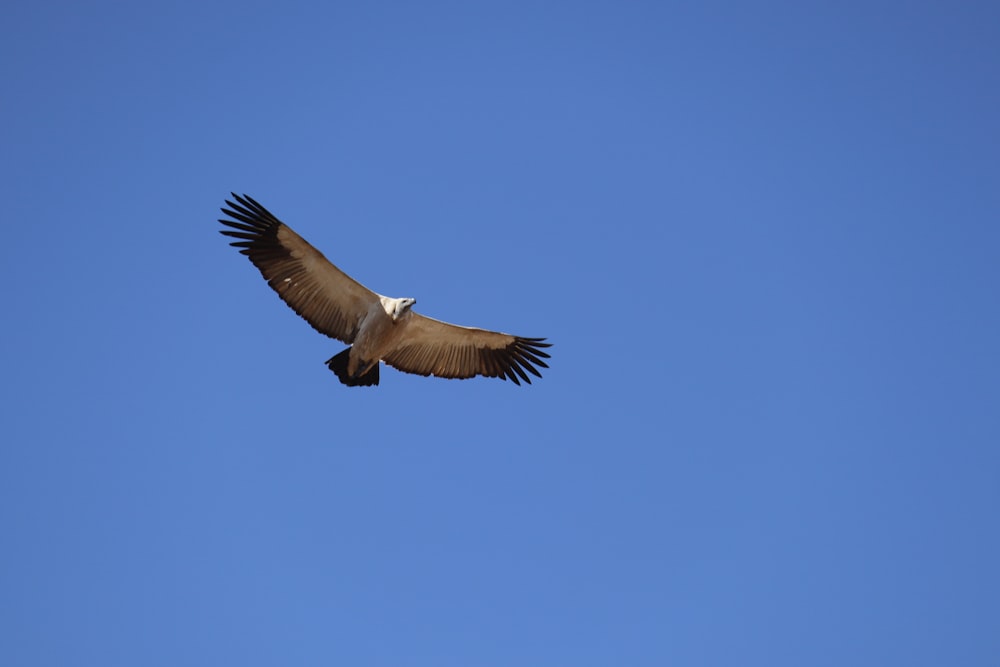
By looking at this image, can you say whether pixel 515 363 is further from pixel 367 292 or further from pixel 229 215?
pixel 229 215

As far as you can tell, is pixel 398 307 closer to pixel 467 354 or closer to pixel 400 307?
pixel 400 307

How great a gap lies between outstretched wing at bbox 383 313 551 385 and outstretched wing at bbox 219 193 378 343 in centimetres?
108

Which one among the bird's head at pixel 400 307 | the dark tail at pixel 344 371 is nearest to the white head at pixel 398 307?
the bird's head at pixel 400 307

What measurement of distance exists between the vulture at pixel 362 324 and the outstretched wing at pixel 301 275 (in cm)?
2

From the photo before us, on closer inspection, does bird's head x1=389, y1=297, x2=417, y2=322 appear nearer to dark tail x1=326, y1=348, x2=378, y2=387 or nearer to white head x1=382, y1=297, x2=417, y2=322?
white head x1=382, y1=297, x2=417, y2=322

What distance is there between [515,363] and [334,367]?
3.30 meters

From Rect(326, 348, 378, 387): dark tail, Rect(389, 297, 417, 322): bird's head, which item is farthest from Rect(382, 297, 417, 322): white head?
Rect(326, 348, 378, 387): dark tail

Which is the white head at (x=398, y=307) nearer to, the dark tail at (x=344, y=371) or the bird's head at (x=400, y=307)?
the bird's head at (x=400, y=307)

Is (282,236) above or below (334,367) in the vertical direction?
above

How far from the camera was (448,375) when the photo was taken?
19.9 m

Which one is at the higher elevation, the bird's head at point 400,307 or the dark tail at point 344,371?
the bird's head at point 400,307

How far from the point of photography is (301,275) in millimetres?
18734

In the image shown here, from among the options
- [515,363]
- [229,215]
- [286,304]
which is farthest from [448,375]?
[229,215]

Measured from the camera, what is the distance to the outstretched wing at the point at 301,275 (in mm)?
18281
